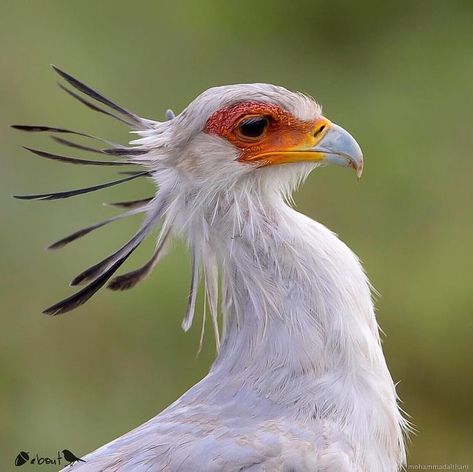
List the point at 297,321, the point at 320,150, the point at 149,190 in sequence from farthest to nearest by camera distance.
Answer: the point at 149,190
the point at 320,150
the point at 297,321

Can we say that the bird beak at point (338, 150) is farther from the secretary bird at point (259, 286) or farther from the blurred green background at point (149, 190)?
the blurred green background at point (149, 190)

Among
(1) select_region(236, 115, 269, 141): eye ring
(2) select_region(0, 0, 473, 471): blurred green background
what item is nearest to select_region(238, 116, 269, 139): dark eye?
(1) select_region(236, 115, 269, 141): eye ring

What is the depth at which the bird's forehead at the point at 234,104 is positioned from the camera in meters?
2.53

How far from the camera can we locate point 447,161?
6.02 metres

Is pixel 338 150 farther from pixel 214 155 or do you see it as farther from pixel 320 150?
pixel 214 155

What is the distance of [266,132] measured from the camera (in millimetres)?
2576

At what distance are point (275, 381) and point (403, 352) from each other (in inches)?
104

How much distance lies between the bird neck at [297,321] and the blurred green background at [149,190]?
2.19m

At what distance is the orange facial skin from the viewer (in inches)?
100.0

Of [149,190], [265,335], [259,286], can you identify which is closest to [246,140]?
[259,286]

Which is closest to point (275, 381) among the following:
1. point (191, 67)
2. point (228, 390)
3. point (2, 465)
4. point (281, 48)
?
point (228, 390)

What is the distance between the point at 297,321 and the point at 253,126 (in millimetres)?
455

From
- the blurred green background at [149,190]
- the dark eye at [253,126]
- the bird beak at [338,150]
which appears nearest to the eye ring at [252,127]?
the dark eye at [253,126]

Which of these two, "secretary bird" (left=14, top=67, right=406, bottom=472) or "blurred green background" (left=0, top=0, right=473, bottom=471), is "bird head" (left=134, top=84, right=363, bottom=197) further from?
"blurred green background" (left=0, top=0, right=473, bottom=471)
